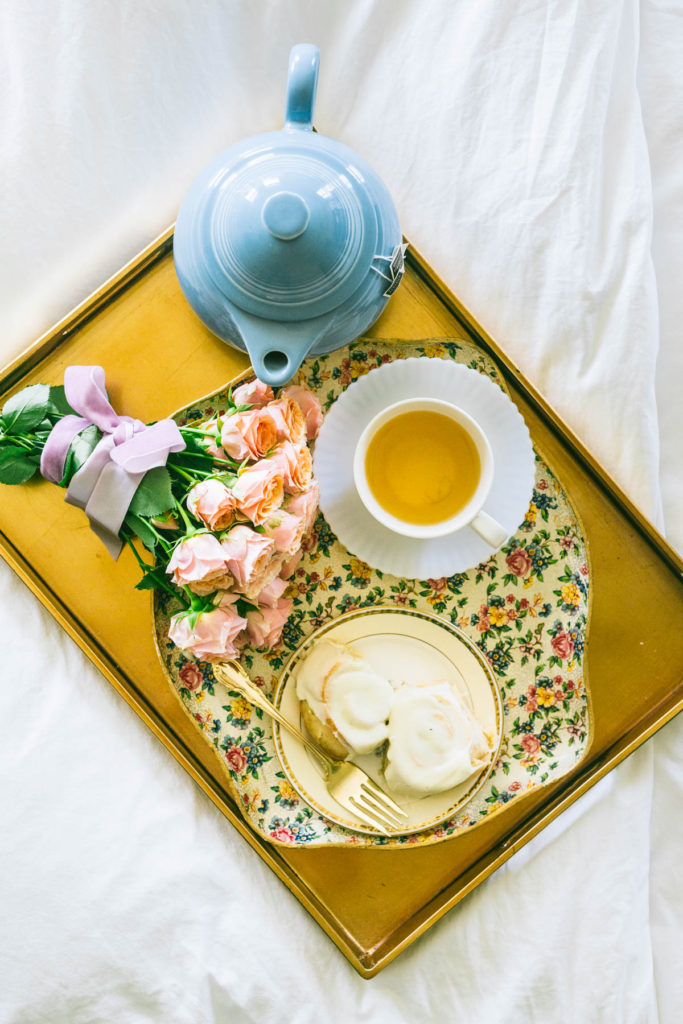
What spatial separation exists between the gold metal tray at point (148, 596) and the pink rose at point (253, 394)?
0.22ft

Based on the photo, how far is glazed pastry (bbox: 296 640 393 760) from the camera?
0.74 metres

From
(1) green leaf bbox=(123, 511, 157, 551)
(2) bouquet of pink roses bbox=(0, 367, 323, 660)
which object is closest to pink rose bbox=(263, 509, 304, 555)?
(2) bouquet of pink roses bbox=(0, 367, 323, 660)

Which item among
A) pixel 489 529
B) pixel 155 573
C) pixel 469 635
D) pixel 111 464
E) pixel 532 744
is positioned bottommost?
pixel 532 744

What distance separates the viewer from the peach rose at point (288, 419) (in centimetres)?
64

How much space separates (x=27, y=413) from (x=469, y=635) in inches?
19.3

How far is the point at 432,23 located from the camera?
2.62ft

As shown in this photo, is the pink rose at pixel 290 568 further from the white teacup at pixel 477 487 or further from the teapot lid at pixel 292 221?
the teapot lid at pixel 292 221

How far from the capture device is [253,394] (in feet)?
2.25

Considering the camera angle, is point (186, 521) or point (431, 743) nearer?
point (186, 521)

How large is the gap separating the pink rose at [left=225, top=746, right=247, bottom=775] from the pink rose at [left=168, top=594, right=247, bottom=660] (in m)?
0.15

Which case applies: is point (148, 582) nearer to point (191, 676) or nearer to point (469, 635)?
point (191, 676)

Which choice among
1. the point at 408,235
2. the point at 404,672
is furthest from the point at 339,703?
the point at 408,235

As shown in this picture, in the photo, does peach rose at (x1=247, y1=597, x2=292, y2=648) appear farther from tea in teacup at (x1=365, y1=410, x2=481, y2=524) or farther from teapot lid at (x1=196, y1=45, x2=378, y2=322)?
teapot lid at (x1=196, y1=45, x2=378, y2=322)

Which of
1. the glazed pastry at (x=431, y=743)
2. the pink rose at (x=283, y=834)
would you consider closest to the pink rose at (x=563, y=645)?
the glazed pastry at (x=431, y=743)
